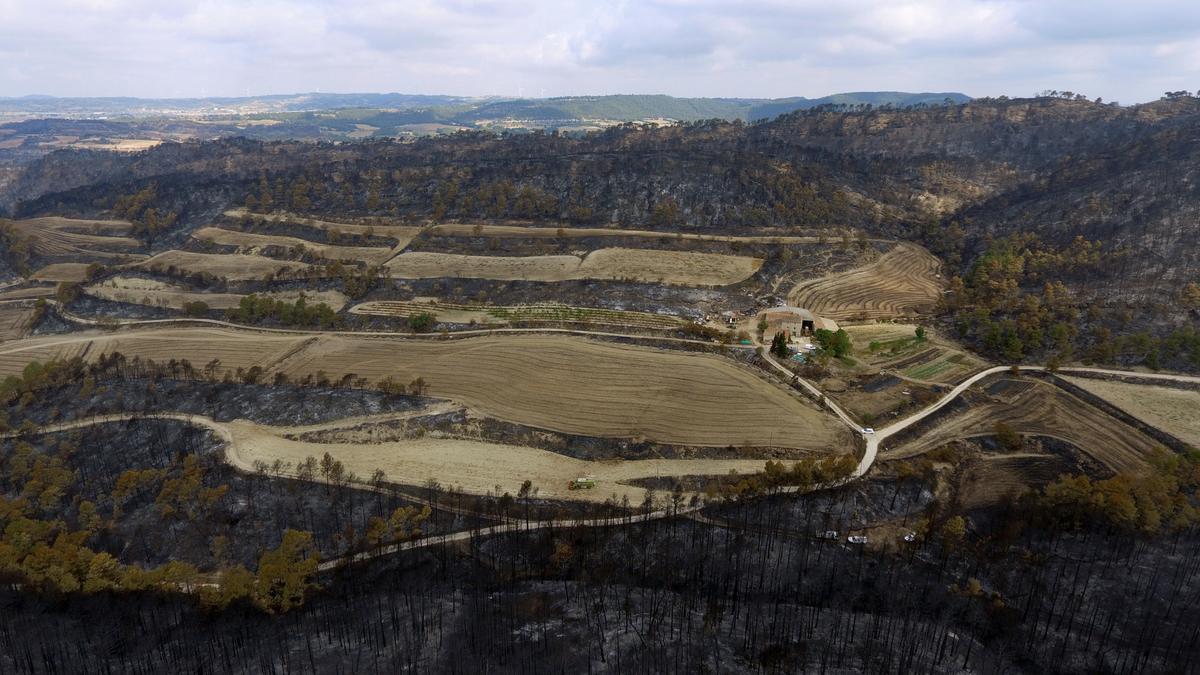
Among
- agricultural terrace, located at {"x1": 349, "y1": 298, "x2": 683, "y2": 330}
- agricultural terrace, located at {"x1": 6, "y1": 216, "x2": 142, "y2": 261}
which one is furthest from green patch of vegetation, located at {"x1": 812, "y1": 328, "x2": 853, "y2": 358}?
agricultural terrace, located at {"x1": 6, "y1": 216, "x2": 142, "y2": 261}

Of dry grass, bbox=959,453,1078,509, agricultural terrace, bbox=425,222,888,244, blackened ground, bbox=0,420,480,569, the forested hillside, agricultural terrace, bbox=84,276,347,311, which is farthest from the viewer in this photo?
agricultural terrace, bbox=425,222,888,244

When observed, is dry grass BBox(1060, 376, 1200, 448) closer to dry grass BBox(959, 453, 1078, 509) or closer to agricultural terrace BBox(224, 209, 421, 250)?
dry grass BBox(959, 453, 1078, 509)

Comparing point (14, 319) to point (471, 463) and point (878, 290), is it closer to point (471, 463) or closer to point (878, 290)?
point (471, 463)

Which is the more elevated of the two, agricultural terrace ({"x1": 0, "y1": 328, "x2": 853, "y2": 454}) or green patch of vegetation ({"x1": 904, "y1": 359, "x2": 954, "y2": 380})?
green patch of vegetation ({"x1": 904, "y1": 359, "x2": 954, "y2": 380})

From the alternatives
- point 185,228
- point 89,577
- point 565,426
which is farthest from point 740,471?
point 185,228

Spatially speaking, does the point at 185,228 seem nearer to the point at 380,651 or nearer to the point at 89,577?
the point at 89,577

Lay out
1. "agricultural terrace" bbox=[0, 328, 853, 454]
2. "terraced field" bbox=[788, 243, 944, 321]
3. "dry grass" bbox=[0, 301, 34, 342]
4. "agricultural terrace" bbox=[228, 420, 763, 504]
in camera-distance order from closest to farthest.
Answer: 1. "agricultural terrace" bbox=[228, 420, 763, 504]
2. "agricultural terrace" bbox=[0, 328, 853, 454]
3. "terraced field" bbox=[788, 243, 944, 321]
4. "dry grass" bbox=[0, 301, 34, 342]

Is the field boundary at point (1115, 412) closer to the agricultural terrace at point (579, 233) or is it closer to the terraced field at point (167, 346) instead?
the agricultural terrace at point (579, 233)

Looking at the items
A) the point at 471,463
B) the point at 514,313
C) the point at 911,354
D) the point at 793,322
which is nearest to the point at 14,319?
the point at 514,313
